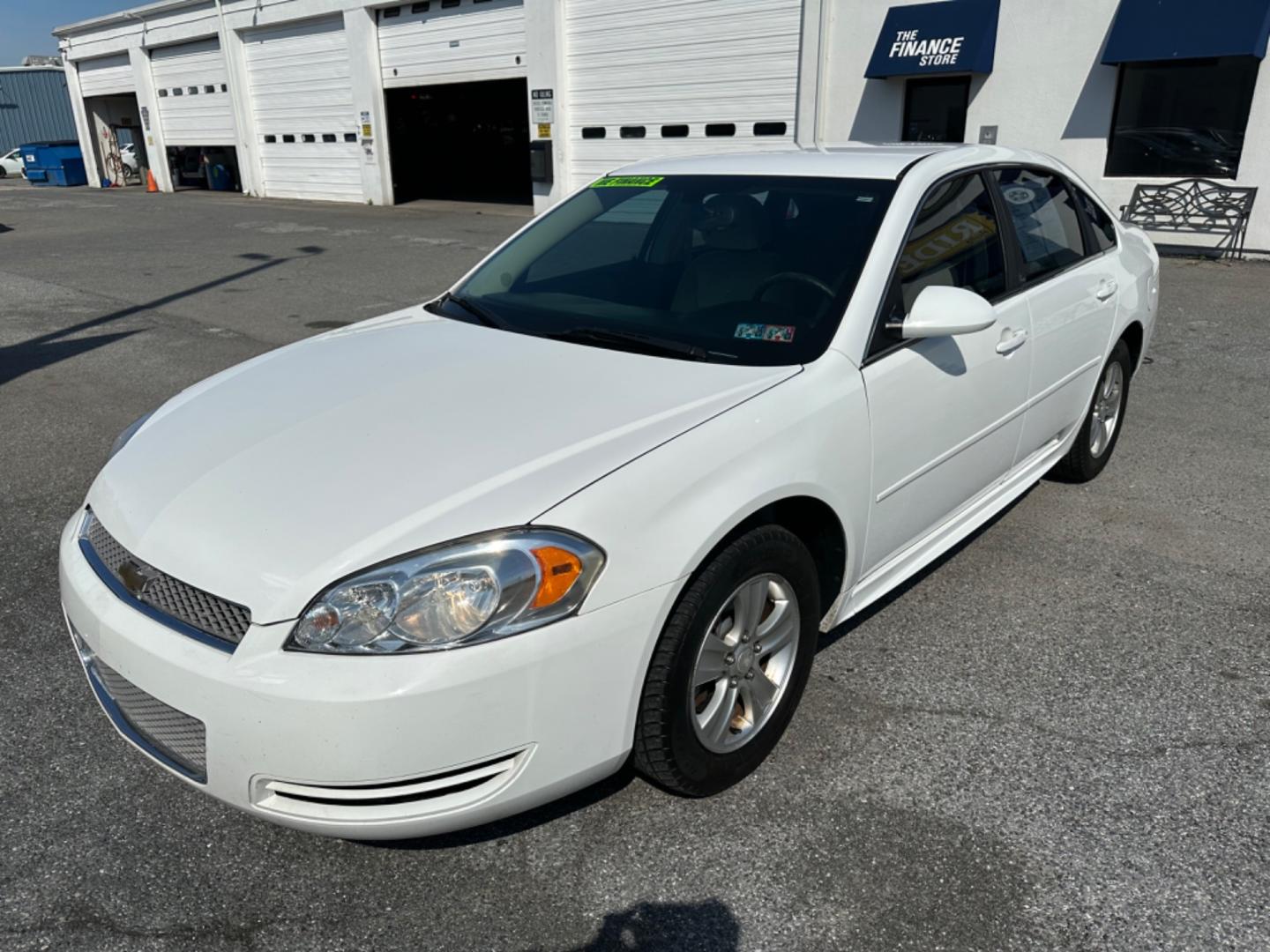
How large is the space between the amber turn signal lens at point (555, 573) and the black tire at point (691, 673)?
0.31 metres

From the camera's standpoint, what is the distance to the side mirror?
282 cm

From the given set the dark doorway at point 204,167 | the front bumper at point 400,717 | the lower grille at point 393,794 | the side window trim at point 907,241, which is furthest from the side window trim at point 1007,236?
the dark doorway at point 204,167

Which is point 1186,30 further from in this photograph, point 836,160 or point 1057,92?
point 836,160

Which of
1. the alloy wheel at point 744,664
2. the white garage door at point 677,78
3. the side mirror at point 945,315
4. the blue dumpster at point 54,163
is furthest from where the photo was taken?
the blue dumpster at point 54,163

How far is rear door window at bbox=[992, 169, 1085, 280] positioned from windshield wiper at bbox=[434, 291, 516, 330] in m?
1.97

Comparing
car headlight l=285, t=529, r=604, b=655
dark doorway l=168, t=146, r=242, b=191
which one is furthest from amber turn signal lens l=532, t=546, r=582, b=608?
dark doorway l=168, t=146, r=242, b=191

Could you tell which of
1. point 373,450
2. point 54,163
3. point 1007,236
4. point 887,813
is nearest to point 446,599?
point 373,450

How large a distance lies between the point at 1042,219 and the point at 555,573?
9.61ft

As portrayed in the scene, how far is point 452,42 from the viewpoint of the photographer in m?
20.1

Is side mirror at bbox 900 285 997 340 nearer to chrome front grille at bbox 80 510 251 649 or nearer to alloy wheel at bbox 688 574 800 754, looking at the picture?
alloy wheel at bbox 688 574 800 754

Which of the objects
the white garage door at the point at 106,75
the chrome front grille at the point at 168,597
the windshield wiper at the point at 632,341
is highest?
the white garage door at the point at 106,75

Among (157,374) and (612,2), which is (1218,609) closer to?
(157,374)

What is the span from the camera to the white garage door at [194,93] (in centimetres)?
→ 2630

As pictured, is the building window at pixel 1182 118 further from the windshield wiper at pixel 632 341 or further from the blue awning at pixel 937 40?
the windshield wiper at pixel 632 341
